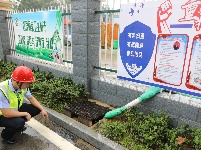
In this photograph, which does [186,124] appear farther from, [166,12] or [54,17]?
[54,17]

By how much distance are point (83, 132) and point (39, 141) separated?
770mm

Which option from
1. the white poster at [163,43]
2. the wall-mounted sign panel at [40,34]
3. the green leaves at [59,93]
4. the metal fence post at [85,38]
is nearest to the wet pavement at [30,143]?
the green leaves at [59,93]

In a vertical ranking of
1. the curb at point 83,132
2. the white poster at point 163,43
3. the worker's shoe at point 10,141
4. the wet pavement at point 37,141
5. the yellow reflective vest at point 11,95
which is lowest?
the wet pavement at point 37,141

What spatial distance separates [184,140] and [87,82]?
244cm

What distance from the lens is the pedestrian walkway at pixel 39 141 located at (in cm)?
307

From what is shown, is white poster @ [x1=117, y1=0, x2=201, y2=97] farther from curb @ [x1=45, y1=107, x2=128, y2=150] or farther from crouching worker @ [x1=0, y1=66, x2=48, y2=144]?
crouching worker @ [x1=0, y1=66, x2=48, y2=144]

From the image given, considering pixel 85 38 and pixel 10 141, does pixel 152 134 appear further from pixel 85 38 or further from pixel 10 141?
pixel 85 38

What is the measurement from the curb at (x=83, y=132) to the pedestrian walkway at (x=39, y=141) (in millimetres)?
275

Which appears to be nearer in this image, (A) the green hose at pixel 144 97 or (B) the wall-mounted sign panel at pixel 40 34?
(A) the green hose at pixel 144 97

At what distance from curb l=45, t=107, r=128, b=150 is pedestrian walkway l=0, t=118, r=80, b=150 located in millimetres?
275

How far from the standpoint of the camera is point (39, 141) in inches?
127

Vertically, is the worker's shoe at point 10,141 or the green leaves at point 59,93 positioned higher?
the green leaves at point 59,93

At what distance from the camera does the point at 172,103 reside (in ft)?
10.7

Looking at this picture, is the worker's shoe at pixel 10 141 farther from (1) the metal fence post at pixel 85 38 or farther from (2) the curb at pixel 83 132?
(1) the metal fence post at pixel 85 38
